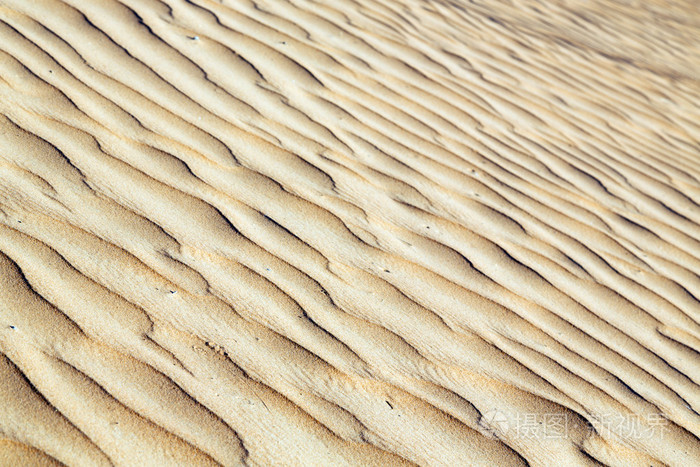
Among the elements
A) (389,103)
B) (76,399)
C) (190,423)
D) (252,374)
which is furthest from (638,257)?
(76,399)

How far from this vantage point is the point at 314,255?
2086mm

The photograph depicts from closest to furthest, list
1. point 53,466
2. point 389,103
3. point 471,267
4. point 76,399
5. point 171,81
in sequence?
1. point 53,466
2. point 76,399
3. point 471,267
4. point 171,81
5. point 389,103

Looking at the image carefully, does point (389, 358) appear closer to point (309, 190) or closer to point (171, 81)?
point (309, 190)

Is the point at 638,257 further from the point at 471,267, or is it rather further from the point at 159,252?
the point at 159,252

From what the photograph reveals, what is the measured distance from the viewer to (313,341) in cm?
179

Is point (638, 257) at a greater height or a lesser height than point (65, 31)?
lesser

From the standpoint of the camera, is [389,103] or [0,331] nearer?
[0,331]

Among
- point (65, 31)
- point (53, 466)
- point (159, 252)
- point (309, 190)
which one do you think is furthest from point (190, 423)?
point (65, 31)

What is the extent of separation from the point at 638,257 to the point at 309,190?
1.20 meters

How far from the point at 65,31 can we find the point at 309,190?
106 cm

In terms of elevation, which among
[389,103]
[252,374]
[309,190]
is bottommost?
[252,374]

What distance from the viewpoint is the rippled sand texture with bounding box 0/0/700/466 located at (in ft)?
5.13

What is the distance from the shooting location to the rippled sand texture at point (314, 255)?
1.56 metres

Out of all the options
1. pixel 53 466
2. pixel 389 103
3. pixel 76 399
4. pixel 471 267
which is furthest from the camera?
pixel 389 103
